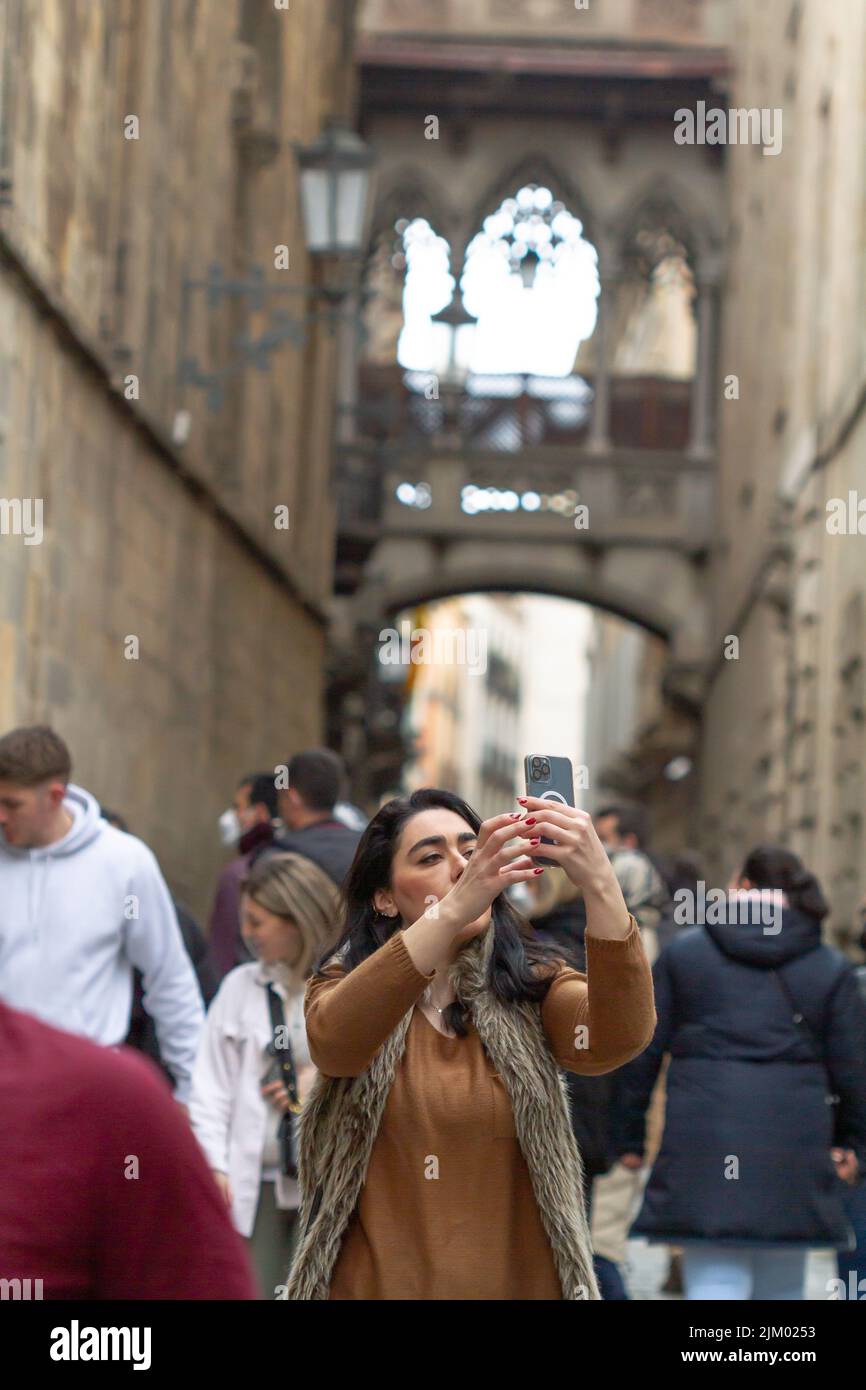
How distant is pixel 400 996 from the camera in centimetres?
329

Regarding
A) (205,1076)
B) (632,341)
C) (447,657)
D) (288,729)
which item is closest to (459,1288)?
(205,1076)

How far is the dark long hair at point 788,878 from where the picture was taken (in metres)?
6.20

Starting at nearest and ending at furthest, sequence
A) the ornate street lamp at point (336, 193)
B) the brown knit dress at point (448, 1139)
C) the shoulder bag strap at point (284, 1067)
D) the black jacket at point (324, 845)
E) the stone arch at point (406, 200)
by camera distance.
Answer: the brown knit dress at point (448, 1139)
the shoulder bag strap at point (284, 1067)
the black jacket at point (324, 845)
the ornate street lamp at point (336, 193)
the stone arch at point (406, 200)

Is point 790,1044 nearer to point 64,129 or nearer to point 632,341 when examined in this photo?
point 64,129

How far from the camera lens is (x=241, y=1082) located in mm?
5328

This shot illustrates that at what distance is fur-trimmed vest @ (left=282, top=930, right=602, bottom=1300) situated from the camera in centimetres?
333

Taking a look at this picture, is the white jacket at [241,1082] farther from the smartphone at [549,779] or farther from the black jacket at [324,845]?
the smartphone at [549,779]

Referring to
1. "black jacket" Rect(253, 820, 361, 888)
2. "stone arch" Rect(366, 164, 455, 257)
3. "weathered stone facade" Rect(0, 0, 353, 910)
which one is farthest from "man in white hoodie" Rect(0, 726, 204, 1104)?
"stone arch" Rect(366, 164, 455, 257)

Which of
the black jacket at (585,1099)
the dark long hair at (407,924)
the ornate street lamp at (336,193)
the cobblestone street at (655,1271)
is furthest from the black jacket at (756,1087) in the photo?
the ornate street lamp at (336,193)

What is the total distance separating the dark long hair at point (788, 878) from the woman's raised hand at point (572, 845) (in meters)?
3.10

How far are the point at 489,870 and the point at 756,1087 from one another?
2952 mm

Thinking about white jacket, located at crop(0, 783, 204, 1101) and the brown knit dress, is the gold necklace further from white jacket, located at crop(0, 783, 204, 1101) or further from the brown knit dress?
white jacket, located at crop(0, 783, 204, 1101)

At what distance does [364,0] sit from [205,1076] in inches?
985
